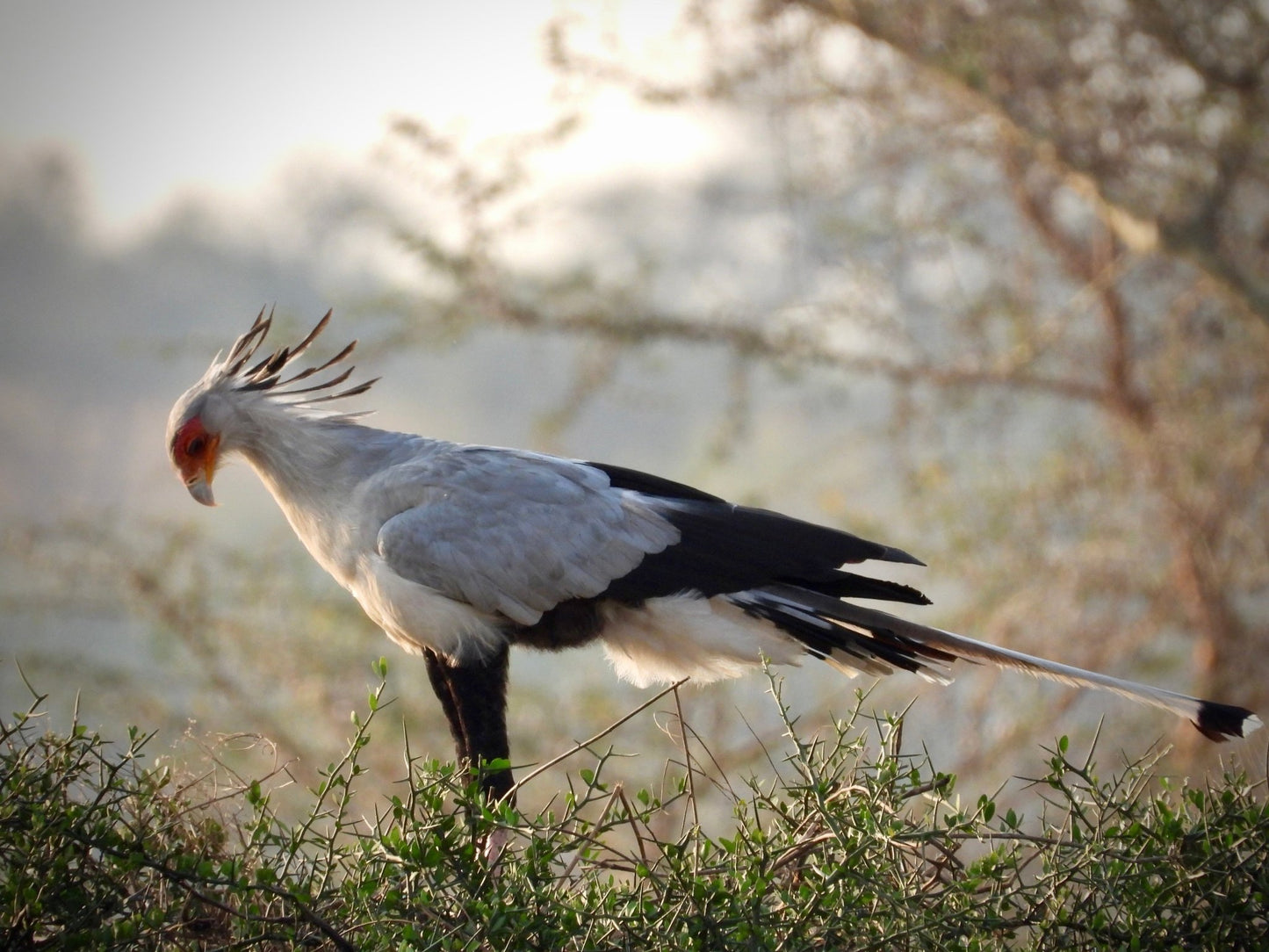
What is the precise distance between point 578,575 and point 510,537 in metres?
0.18

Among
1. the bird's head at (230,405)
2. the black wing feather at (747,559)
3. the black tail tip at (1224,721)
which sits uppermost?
the bird's head at (230,405)

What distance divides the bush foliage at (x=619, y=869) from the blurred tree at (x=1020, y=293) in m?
4.41

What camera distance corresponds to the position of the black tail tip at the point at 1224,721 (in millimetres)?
2408

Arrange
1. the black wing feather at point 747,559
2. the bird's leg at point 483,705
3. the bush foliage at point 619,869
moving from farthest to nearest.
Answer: the bird's leg at point 483,705, the black wing feather at point 747,559, the bush foliage at point 619,869

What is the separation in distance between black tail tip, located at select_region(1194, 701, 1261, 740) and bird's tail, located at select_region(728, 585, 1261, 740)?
0.76 ft

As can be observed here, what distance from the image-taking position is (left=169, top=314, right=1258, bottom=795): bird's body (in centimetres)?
291

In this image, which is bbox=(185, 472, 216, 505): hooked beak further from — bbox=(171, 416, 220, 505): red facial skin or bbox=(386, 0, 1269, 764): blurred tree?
bbox=(386, 0, 1269, 764): blurred tree

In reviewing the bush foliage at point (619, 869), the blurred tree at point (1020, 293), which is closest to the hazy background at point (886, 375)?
the blurred tree at point (1020, 293)

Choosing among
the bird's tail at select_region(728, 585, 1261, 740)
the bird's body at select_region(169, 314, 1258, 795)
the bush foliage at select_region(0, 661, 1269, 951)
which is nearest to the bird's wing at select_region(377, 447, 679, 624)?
the bird's body at select_region(169, 314, 1258, 795)

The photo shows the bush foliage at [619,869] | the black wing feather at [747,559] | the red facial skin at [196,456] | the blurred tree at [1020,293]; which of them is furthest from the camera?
the blurred tree at [1020,293]

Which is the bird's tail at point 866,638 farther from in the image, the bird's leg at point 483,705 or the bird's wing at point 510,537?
the bird's leg at point 483,705

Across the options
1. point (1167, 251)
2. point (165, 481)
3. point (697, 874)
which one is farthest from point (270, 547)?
point (697, 874)

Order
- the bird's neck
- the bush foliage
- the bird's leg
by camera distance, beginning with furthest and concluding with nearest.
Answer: the bird's neck, the bird's leg, the bush foliage

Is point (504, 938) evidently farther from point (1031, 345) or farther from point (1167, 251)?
point (1031, 345)
